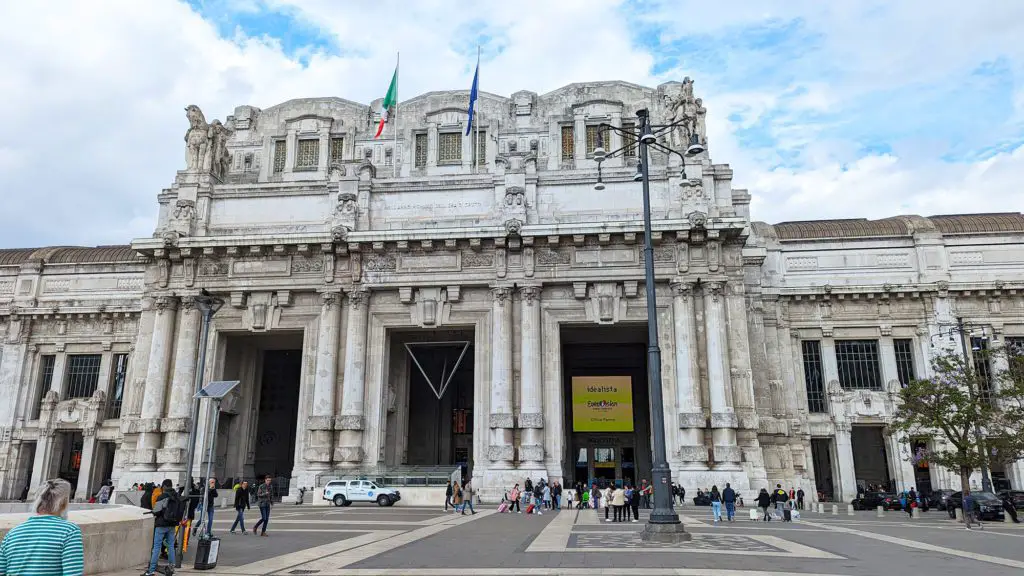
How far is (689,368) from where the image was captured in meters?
33.9

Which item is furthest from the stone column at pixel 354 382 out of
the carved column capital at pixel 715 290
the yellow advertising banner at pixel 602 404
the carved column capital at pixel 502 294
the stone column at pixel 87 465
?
the stone column at pixel 87 465

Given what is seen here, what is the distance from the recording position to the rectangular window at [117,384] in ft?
147

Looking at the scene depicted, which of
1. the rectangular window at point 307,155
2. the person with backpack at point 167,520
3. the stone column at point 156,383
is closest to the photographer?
the person with backpack at point 167,520

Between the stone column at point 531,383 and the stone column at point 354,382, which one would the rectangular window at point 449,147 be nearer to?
the stone column at point 354,382

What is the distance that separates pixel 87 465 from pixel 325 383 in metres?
19.8

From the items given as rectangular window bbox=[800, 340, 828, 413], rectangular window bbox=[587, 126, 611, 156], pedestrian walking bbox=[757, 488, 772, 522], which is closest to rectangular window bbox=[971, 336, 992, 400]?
rectangular window bbox=[800, 340, 828, 413]

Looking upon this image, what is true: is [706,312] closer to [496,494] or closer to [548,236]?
[548,236]

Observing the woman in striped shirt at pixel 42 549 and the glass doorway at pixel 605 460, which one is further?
the glass doorway at pixel 605 460

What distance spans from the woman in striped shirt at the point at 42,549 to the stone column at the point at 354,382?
29794 mm

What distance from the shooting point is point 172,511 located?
11.0 m

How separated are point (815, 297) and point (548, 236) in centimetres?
1740

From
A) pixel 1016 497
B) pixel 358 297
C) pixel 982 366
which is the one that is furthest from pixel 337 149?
pixel 1016 497

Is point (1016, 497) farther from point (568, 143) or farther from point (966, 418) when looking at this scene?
point (568, 143)

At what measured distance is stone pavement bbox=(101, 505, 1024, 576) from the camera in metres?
10.9
